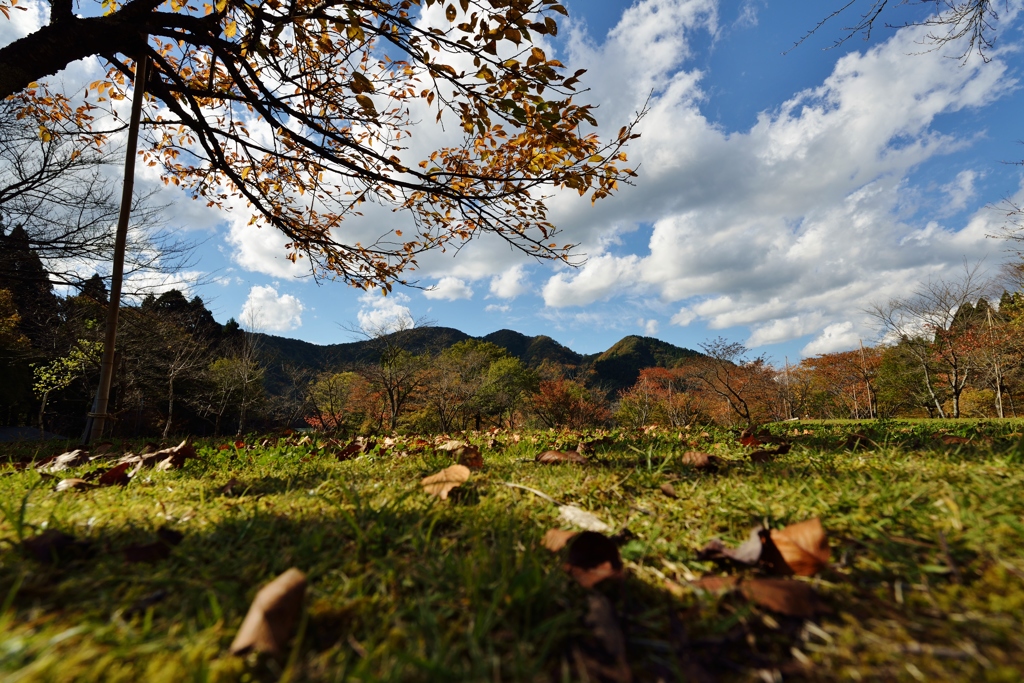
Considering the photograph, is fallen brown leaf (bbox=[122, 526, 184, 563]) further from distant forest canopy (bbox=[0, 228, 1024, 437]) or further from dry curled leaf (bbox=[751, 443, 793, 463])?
distant forest canopy (bbox=[0, 228, 1024, 437])

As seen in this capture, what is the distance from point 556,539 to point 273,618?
63 cm

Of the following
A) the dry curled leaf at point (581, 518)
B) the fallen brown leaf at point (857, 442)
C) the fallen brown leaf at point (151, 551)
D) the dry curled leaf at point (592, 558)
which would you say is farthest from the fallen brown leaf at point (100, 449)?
the fallen brown leaf at point (857, 442)

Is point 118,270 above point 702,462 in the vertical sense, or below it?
above

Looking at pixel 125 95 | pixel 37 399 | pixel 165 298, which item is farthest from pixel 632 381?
pixel 125 95

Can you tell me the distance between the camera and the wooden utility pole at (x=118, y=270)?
3.95 m

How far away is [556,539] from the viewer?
3.56 feet

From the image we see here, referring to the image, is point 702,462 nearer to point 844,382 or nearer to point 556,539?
point 556,539

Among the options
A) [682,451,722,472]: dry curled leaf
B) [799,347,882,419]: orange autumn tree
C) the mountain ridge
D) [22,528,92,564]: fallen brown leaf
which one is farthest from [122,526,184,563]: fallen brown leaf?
the mountain ridge

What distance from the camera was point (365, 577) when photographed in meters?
0.95

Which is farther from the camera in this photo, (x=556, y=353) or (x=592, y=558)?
(x=556, y=353)

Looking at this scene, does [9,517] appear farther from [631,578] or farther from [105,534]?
[631,578]

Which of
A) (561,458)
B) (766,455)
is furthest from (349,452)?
(766,455)

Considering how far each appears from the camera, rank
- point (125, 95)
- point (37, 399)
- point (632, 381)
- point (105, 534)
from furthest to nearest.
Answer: point (632, 381)
point (37, 399)
point (125, 95)
point (105, 534)

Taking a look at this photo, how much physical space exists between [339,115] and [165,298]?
3676 cm
